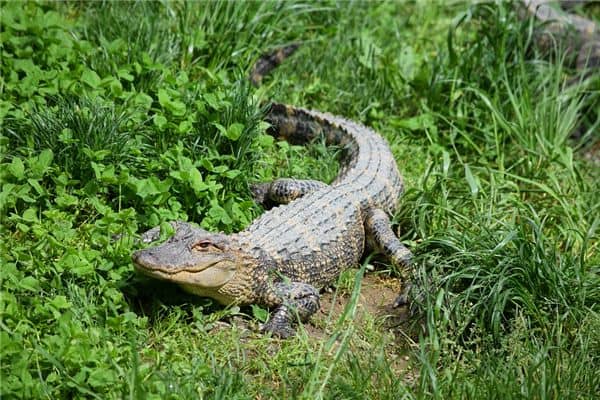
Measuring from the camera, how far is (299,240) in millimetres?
5520

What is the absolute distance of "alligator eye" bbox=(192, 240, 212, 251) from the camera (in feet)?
16.5

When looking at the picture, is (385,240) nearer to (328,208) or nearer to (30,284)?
(328,208)

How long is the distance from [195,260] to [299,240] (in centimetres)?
79

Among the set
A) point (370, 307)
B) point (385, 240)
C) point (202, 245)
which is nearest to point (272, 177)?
point (385, 240)

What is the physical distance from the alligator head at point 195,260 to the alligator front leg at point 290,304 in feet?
0.91

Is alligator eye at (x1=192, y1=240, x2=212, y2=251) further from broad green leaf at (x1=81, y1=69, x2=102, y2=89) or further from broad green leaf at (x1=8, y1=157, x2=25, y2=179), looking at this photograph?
broad green leaf at (x1=81, y1=69, x2=102, y2=89)

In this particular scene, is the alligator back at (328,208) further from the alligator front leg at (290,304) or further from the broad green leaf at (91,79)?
the broad green leaf at (91,79)

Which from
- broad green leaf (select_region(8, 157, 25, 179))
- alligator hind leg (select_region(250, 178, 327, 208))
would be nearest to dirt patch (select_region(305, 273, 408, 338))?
alligator hind leg (select_region(250, 178, 327, 208))

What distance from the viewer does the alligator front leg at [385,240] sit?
19.1 ft

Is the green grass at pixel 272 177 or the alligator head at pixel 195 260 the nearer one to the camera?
the green grass at pixel 272 177

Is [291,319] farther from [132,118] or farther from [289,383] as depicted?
[132,118]

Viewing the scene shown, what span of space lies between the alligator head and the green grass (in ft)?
0.57

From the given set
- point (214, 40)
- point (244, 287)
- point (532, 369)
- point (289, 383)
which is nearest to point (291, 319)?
point (244, 287)

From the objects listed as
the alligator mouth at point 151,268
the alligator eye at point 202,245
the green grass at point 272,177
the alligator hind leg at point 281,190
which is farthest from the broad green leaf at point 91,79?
the alligator mouth at point 151,268
